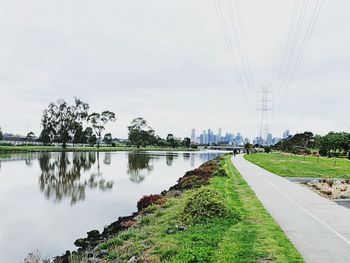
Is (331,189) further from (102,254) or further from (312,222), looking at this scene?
(102,254)

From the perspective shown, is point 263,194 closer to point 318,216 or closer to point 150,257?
point 318,216

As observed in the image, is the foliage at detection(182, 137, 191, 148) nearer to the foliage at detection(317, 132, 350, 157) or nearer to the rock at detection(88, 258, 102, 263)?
the foliage at detection(317, 132, 350, 157)

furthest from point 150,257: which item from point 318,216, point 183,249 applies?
point 318,216

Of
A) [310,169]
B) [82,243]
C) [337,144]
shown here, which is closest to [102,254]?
[82,243]

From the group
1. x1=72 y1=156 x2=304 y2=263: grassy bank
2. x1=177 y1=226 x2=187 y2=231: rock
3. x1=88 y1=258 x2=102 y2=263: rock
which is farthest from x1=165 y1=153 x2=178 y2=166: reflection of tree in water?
x1=88 y1=258 x2=102 y2=263: rock

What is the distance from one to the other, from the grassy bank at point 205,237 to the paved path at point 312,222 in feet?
1.31

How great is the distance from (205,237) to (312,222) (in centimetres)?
405

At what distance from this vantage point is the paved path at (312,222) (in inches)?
331

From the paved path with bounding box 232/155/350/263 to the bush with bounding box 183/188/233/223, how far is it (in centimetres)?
186

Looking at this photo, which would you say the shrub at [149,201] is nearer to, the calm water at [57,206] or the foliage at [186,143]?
the calm water at [57,206]

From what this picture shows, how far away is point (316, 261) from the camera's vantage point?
7676mm


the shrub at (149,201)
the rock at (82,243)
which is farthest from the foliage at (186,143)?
the rock at (82,243)

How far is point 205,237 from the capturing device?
9727mm

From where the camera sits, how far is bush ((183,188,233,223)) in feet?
38.8
